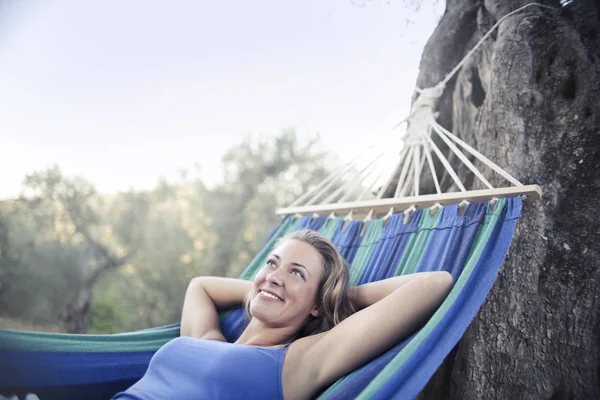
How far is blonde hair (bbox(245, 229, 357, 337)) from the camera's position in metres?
1.38

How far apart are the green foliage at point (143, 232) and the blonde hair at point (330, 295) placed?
23.3 ft

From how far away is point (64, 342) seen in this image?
147 cm

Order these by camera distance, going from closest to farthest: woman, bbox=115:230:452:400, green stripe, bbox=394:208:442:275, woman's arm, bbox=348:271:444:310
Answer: woman, bbox=115:230:452:400 < woman's arm, bbox=348:271:444:310 < green stripe, bbox=394:208:442:275

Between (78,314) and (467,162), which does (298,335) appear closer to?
(467,162)

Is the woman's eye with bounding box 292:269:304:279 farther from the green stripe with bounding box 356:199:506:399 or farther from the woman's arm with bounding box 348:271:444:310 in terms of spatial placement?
the green stripe with bounding box 356:199:506:399

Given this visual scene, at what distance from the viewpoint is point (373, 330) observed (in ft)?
3.76

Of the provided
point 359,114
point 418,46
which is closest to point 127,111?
point 359,114

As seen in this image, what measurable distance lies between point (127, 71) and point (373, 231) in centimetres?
800

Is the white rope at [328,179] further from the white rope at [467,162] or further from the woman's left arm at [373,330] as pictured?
the woman's left arm at [373,330]

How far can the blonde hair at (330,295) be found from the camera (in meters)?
1.38

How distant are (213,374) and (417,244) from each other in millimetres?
899

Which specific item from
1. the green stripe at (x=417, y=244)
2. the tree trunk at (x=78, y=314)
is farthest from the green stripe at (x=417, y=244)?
the tree trunk at (x=78, y=314)

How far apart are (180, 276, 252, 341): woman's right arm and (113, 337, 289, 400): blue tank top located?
36cm

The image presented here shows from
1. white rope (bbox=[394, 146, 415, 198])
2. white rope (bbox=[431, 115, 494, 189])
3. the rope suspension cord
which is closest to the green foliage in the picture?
the rope suspension cord
